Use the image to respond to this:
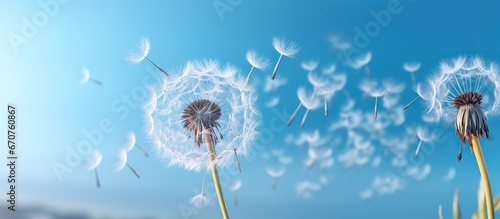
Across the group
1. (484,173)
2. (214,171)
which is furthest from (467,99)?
(214,171)

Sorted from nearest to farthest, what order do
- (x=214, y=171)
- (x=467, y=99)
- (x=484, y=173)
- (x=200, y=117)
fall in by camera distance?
(x=214, y=171) < (x=484, y=173) < (x=200, y=117) < (x=467, y=99)

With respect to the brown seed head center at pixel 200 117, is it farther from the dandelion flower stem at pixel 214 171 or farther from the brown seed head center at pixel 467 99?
the brown seed head center at pixel 467 99

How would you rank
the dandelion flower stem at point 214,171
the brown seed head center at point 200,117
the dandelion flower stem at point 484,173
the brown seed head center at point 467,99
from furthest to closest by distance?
1. the brown seed head center at point 467,99
2. the brown seed head center at point 200,117
3. the dandelion flower stem at point 484,173
4. the dandelion flower stem at point 214,171

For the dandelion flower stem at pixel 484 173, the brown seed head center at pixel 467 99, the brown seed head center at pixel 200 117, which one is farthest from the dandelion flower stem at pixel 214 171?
the brown seed head center at pixel 467 99

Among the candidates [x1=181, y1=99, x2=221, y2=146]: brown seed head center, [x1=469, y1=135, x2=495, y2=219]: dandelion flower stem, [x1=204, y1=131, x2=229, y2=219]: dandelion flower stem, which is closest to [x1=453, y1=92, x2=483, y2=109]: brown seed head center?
[x1=469, y1=135, x2=495, y2=219]: dandelion flower stem

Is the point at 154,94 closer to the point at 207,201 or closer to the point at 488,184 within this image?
the point at 207,201

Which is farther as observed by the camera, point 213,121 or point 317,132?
point 317,132

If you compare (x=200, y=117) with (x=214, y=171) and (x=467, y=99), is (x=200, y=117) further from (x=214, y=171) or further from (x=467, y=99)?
(x=467, y=99)

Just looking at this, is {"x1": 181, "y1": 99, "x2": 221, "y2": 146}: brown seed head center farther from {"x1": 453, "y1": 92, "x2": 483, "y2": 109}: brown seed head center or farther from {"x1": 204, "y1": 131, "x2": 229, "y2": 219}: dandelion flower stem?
{"x1": 453, "y1": 92, "x2": 483, "y2": 109}: brown seed head center

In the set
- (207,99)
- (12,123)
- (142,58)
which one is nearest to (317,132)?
(207,99)
